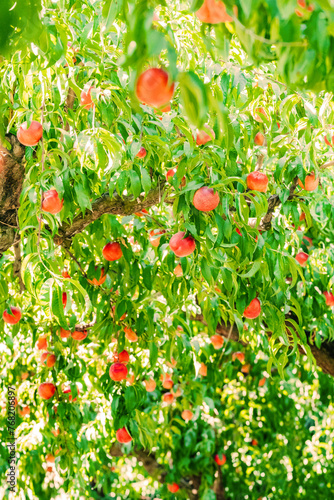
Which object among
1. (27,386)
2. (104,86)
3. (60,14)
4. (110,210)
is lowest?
(27,386)

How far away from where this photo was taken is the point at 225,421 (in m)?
4.99

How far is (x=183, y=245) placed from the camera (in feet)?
5.17

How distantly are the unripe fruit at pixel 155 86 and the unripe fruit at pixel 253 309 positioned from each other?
1.23m

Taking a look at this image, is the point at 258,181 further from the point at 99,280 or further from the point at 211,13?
the point at 211,13

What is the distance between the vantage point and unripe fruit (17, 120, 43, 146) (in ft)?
5.00

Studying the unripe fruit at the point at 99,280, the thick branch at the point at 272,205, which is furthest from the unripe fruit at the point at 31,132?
the thick branch at the point at 272,205

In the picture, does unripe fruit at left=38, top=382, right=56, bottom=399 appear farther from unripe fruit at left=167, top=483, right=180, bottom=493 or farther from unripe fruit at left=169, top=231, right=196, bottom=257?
unripe fruit at left=167, top=483, right=180, bottom=493

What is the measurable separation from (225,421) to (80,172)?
4.09 metres

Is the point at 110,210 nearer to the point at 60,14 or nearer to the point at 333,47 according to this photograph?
the point at 60,14

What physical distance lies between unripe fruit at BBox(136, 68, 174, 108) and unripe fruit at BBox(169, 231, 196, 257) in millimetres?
865

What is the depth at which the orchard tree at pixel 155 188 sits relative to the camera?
63cm

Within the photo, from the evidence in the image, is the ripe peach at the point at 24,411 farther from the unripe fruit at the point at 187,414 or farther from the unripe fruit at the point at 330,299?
the unripe fruit at the point at 330,299

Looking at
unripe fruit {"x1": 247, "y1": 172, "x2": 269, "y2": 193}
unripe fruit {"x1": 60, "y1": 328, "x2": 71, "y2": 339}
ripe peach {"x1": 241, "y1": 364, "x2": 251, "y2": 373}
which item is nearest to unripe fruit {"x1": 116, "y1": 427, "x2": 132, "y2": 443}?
unripe fruit {"x1": 60, "y1": 328, "x2": 71, "y2": 339}

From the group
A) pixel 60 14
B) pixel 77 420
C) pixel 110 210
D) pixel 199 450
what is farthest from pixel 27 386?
pixel 60 14
